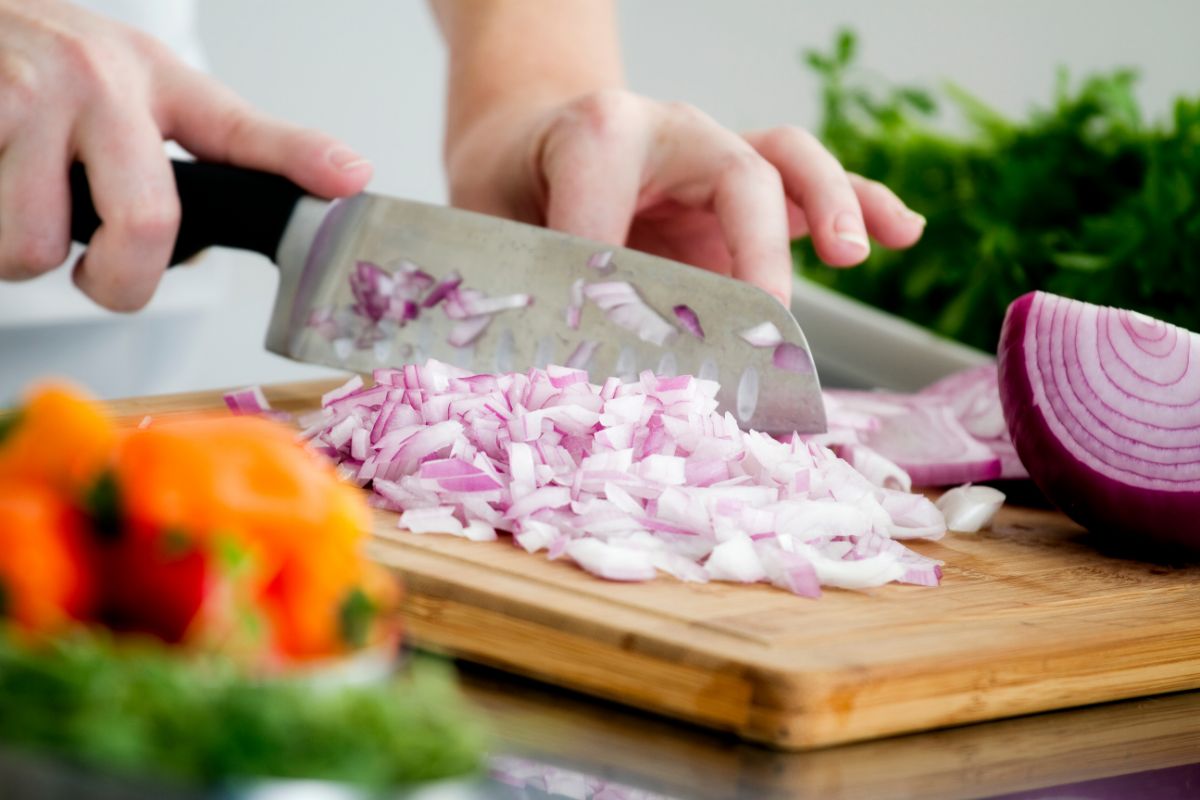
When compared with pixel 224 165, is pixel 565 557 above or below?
below

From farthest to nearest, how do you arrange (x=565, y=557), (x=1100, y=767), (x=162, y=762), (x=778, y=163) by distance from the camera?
1. (x=778, y=163)
2. (x=565, y=557)
3. (x=1100, y=767)
4. (x=162, y=762)

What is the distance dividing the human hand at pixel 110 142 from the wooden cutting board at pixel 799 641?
499 mm

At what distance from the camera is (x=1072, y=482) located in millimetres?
1284

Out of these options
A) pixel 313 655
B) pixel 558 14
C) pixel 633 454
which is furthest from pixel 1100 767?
pixel 558 14

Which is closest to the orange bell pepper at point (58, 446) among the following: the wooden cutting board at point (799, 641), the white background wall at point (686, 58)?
the wooden cutting board at point (799, 641)

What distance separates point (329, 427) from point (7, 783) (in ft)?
2.76

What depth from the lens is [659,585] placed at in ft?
3.34

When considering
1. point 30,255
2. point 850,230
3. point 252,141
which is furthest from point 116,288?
point 850,230

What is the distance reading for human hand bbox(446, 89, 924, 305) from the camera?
1.63m

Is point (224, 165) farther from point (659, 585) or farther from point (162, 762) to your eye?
point (162, 762)

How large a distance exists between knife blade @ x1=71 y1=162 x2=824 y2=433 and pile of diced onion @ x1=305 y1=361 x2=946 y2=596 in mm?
112

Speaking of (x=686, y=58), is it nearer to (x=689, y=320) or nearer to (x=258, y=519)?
(x=689, y=320)

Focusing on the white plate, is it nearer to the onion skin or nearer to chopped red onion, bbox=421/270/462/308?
the onion skin

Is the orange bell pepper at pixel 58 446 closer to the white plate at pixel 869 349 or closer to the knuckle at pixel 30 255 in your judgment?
the knuckle at pixel 30 255
